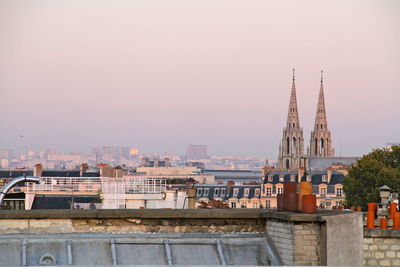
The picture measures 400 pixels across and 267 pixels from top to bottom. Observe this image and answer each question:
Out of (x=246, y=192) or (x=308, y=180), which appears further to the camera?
(x=246, y=192)

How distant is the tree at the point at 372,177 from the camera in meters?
119

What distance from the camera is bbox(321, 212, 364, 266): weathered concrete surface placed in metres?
20.7

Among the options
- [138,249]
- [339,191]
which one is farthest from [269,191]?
[138,249]

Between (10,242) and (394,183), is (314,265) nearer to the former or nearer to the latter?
(10,242)

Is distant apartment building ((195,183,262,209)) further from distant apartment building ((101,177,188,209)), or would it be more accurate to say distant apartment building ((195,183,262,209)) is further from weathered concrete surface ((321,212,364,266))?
weathered concrete surface ((321,212,364,266))

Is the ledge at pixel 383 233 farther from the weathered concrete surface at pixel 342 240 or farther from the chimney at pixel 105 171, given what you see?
the chimney at pixel 105 171

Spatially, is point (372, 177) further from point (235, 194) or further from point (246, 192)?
point (246, 192)

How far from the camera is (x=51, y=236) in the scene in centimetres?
2131

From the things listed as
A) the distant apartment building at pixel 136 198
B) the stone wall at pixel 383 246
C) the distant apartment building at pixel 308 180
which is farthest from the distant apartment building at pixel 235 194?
the stone wall at pixel 383 246

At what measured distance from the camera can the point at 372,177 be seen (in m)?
125

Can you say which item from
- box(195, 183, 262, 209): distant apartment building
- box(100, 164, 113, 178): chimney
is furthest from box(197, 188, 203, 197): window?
box(100, 164, 113, 178): chimney

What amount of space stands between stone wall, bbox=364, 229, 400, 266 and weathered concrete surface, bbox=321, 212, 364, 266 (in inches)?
29.8

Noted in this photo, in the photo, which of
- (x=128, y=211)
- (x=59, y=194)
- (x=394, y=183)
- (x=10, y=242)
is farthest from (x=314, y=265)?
(x=394, y=183)

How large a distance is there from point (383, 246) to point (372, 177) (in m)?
103
